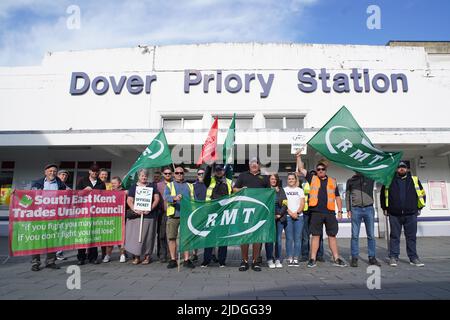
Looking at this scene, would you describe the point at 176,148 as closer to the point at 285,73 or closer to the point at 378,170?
the point at 285,73

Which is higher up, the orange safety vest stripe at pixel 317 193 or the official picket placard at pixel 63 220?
the orange safety vest stripe at pixel 317 193

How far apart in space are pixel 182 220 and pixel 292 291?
2.25 meters

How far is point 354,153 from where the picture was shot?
562cm

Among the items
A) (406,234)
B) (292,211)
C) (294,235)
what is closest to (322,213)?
(292,211)

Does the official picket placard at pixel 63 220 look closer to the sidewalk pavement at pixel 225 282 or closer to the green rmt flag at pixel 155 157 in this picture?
the sidewalk pavement at pixel 225 282

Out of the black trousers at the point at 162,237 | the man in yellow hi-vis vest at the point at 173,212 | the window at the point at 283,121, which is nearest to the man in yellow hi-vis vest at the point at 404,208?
the man in yellow hi-vis vest at the point at 173,212

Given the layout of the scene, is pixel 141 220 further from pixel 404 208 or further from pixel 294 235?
pixel 404 208

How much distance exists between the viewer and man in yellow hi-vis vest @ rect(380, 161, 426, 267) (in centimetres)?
587

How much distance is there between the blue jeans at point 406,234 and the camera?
5855 millimetres

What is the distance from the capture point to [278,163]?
11.7m

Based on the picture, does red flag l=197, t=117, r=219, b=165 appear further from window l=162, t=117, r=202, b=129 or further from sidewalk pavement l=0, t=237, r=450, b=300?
window l=162, t=117, r=202, b=129

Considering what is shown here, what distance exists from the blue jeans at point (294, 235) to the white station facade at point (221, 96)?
17.5 feet

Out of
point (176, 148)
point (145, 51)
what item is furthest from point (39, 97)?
point (176, 148)

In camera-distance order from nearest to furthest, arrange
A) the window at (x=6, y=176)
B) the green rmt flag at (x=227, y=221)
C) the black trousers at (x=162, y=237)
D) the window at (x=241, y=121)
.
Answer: the green rmt flag at (x=227, y=221) < the black trousers at (x=162, y=237) < the window at (x=6, y=176) < the window at (x=241, y=121)
